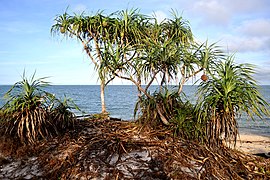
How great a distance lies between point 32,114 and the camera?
547 centimetres

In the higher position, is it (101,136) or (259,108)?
(259,108)

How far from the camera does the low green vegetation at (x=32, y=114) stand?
5.43 metres

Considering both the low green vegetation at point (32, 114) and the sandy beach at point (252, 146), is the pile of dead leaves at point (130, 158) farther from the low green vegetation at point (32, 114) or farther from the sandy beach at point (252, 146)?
the sandy beach at point (252, 146)

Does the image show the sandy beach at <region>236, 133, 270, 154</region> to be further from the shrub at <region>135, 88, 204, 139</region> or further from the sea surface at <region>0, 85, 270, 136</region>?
the shrub at <region>135, 88, 204, 139</region>

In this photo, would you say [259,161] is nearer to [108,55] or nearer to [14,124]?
[108,55]

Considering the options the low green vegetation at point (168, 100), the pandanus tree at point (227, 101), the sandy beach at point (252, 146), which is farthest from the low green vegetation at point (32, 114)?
the sandy beach at point (252, 146)

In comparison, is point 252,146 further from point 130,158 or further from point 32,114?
point 32,114

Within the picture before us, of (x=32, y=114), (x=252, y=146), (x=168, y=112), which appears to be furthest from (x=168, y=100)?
(x=252, y=146)

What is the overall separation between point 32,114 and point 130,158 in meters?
2.28

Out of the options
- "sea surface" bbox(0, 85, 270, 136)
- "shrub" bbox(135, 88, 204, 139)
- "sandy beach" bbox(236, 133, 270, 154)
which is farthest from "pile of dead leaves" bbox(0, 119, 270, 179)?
"sandy beach" bbox(236, 133, 270, 154)

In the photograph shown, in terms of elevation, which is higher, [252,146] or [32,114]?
[32,114]

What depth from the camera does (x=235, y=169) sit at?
4.73m

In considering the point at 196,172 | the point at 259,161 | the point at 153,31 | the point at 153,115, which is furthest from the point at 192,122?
the point at 153,31

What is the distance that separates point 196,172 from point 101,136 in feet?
6.78
